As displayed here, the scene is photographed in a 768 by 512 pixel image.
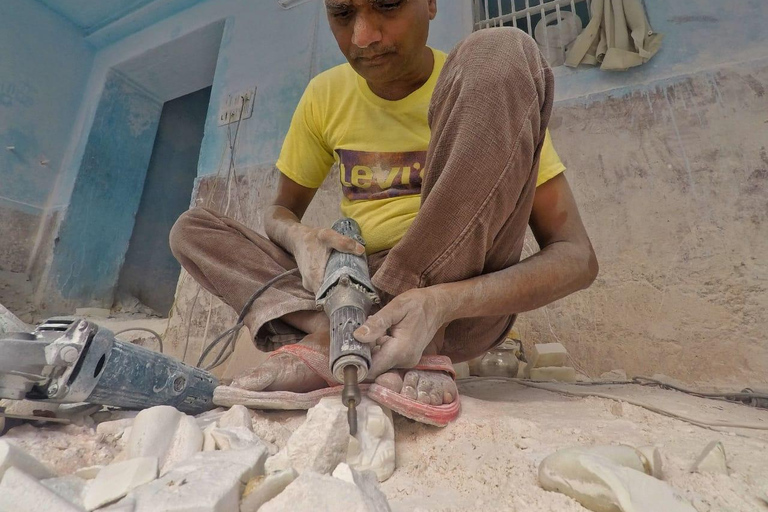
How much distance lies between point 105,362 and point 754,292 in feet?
6.33

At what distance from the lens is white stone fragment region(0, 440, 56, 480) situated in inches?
13.9

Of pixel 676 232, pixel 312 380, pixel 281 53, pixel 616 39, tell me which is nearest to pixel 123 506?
pixel 312 380

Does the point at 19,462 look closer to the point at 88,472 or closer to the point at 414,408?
the point at 88,472

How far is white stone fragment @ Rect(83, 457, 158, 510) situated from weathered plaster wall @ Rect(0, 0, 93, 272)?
3.85 meters

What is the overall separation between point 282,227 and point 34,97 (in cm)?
376

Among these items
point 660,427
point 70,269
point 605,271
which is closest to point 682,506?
point 660,427

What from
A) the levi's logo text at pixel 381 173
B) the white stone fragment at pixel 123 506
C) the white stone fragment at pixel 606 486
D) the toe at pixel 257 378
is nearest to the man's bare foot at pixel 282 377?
the toe at pixel 257 378

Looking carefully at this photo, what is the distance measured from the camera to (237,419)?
1.91 feet

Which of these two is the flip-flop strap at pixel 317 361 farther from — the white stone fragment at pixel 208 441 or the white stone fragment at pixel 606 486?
the white stone fragment at pixel 606 486

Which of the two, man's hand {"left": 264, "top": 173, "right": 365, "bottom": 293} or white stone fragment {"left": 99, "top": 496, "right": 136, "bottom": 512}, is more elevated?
man's hand {"left": 264, "top": 173, "right": 365, "bottom": 293}

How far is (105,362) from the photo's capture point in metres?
0.57

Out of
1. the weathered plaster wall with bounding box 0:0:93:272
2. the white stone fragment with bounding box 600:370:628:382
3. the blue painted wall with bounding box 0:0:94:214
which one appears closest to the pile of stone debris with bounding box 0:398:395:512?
the white stone fragment with bounding box 600:370:628:382

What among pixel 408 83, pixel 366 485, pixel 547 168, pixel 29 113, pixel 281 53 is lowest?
pixel 366 485

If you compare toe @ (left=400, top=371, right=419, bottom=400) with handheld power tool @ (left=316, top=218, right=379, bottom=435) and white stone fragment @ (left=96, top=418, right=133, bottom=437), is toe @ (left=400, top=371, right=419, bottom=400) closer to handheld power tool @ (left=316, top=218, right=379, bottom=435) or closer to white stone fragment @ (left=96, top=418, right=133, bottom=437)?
handheld power tool @ (left=316, top=218, right=379, bottom=435)
